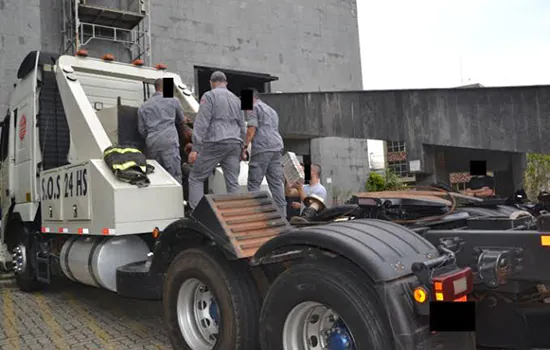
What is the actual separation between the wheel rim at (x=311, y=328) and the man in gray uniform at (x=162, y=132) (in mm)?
2901

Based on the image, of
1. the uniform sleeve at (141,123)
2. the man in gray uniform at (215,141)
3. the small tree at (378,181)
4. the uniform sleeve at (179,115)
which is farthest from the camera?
the small tree at (378,181)

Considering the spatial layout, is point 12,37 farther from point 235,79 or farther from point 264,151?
point 264,151

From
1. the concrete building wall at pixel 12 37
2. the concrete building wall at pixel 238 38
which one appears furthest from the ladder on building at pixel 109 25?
the concrete building wall at pixel 12 37

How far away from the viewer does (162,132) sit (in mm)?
5910

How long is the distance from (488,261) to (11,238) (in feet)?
23.2

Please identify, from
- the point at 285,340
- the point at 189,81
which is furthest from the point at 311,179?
the point at 189,81

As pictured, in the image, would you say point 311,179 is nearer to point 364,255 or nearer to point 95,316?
point 95,316

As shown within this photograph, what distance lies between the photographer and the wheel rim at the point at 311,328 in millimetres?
3040

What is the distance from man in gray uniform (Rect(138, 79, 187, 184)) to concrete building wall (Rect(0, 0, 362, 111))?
9.28 m

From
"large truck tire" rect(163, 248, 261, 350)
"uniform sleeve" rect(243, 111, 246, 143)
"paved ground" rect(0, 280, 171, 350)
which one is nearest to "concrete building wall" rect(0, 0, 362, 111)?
"paved ground" rect(0, 280, 171, 350)

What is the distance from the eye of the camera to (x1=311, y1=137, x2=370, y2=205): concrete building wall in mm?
20359

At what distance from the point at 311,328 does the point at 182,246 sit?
1464mm

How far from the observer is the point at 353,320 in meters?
2.77

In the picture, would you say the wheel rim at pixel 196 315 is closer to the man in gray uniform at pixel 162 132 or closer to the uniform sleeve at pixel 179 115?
the man in gray uniform at pixel 162 132
